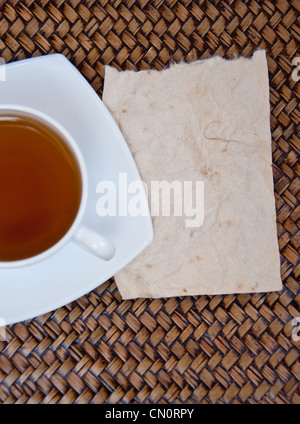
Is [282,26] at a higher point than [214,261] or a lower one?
higher

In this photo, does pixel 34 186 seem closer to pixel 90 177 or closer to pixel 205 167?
pixel 90 177

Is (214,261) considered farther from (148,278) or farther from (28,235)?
(28,235)

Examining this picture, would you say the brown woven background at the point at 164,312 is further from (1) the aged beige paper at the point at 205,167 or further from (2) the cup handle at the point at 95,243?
(2) the cup handle at the point at 95,243

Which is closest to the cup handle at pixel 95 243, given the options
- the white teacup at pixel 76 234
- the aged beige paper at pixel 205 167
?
the white teacup at pixel 76 234

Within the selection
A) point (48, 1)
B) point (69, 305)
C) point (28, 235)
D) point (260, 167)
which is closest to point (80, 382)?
point (69, 305)

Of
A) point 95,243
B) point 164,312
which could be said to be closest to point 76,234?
point 95,243
